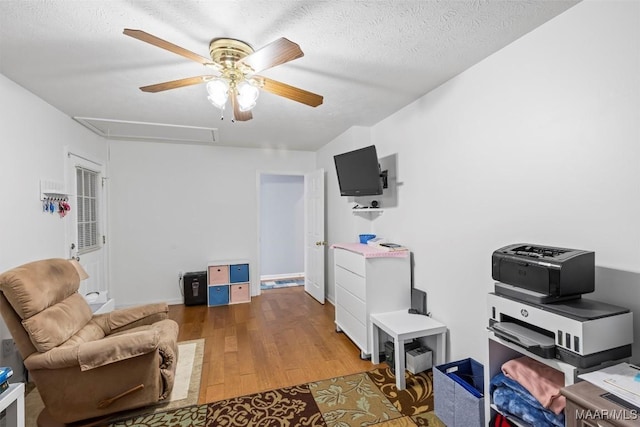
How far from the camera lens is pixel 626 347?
126 centimetres

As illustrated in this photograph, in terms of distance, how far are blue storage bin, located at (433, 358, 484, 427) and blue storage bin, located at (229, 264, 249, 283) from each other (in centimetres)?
310

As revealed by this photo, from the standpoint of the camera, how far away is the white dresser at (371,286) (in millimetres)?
2686

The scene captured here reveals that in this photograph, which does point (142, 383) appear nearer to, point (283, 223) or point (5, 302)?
point (5, 302)

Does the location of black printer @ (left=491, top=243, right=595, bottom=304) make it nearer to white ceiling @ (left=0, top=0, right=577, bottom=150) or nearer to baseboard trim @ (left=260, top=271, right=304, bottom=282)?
white ceiling @ (left=0, top=0, right=577, bottom=150)

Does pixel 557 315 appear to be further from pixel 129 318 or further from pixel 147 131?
pixel 147 131

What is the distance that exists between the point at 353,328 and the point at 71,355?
7.25 feet

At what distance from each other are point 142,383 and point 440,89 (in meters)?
3.14

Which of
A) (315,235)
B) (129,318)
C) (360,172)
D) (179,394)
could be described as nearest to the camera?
(179,394)

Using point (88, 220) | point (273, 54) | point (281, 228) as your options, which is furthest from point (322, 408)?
point (281, 228)

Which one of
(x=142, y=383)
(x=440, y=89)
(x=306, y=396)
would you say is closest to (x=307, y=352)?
(x=306, y=396)

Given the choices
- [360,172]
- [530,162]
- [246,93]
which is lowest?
[530,162]

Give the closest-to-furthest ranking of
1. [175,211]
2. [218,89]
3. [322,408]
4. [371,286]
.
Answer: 1. [218,89]
2. [322,408]
3. [371,286]
4. [175,211]

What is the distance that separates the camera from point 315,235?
15.1 ft

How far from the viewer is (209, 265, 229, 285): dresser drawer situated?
4305mm
